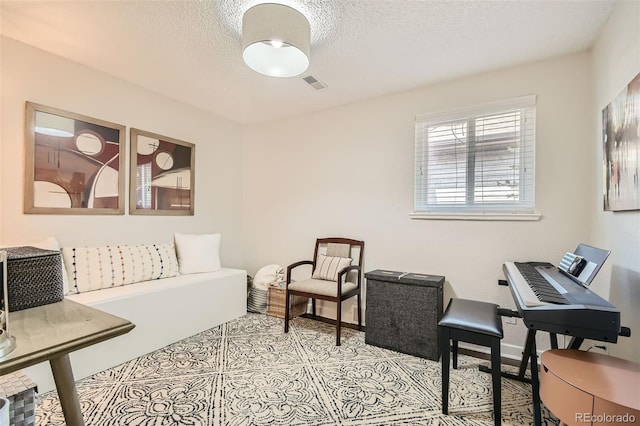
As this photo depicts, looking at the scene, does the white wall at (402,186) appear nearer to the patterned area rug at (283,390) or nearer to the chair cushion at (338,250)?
the chair cushion at (338,250)

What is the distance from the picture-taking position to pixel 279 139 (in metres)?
4.14

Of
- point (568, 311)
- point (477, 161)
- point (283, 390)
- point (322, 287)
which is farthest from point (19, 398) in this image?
point (477, 161)

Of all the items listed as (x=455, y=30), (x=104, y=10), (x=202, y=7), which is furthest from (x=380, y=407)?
(x=104, y=10)

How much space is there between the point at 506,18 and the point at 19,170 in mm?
3788

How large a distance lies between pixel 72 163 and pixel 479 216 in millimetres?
3710

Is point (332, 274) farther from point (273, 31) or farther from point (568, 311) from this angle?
point (273, 31)

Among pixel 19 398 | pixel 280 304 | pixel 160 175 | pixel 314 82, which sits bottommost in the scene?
pixel 280 304

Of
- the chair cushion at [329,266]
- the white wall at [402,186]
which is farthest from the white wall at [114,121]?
the chair cushion at [329,266]

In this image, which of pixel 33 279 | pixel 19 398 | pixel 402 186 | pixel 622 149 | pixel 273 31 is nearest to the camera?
pixel 33 279

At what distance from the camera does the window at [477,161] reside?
263 cm

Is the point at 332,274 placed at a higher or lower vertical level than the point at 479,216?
lower

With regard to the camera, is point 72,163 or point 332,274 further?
point 332,274

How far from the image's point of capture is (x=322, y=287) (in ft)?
9.95

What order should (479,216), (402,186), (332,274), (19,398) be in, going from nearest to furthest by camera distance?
(19,398) < (479,216) < (402,186) < (332,274)
